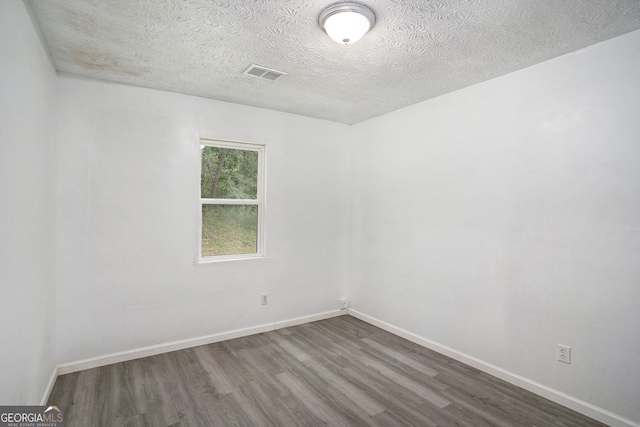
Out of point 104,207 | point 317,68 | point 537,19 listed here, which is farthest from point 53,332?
point 537,19

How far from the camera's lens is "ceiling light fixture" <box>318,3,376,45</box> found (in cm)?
185

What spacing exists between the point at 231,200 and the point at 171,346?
5.20 ft

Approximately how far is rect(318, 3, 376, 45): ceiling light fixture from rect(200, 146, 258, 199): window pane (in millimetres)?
2021

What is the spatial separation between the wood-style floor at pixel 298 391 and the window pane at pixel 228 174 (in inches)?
63.7

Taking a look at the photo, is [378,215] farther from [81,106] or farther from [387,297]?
[81,106]

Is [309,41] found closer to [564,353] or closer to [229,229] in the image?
[229,229]

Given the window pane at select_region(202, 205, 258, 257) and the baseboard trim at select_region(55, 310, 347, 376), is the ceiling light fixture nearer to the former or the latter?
the window pane at select_region(202, 205, 258, 257)

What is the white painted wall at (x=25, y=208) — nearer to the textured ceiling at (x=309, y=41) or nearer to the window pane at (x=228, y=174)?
the textured ceiling at (x=309, y=41)

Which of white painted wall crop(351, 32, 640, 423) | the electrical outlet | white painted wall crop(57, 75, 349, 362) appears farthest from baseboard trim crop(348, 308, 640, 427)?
white painted wall crop(57, 75, 349, 362)

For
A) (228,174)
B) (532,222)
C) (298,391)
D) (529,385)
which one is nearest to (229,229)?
(228,174)

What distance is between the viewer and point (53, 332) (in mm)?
2715

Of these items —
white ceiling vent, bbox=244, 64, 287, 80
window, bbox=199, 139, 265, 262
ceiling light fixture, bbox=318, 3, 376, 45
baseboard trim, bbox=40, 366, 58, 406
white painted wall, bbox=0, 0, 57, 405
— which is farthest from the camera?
window, bbox=199, 139, 265, 262

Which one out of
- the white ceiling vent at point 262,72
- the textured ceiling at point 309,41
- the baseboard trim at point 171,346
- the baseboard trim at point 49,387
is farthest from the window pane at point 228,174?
the baseboard trim at point 49,387

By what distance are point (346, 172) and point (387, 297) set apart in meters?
1.70
